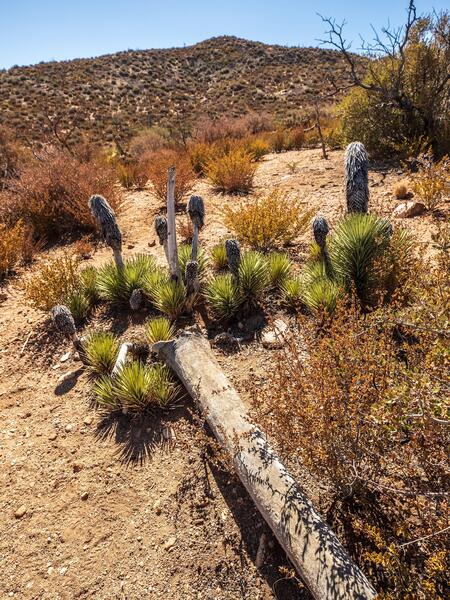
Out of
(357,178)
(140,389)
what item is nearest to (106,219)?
(140,389)

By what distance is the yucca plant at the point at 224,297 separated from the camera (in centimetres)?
444

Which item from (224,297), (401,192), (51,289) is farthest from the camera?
(401,192)

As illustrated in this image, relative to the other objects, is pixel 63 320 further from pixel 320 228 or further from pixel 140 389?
pixel 320 228

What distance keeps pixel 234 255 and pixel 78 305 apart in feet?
7.22

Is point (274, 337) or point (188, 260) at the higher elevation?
point (188, 260)

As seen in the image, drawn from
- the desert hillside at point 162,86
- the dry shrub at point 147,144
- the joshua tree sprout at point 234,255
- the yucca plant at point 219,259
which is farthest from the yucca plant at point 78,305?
the desert hillside at point 162,86

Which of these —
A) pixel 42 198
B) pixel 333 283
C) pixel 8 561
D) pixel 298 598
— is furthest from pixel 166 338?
pixel 42 198

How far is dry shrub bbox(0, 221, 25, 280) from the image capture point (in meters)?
6.43

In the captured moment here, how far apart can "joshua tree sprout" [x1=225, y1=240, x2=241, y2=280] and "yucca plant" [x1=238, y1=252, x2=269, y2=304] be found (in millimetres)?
59

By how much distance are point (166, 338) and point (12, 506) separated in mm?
1960

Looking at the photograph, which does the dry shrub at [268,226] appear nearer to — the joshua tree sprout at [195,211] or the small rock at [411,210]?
the joshua tree sprout at [195,211]

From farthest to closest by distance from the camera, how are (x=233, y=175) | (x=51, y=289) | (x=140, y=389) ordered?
(x=233, y=175) → (x=51, y=289) → (x=140, y=389)

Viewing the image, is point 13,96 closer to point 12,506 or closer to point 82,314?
point 82,314

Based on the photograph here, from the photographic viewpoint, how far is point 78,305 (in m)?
4.94
